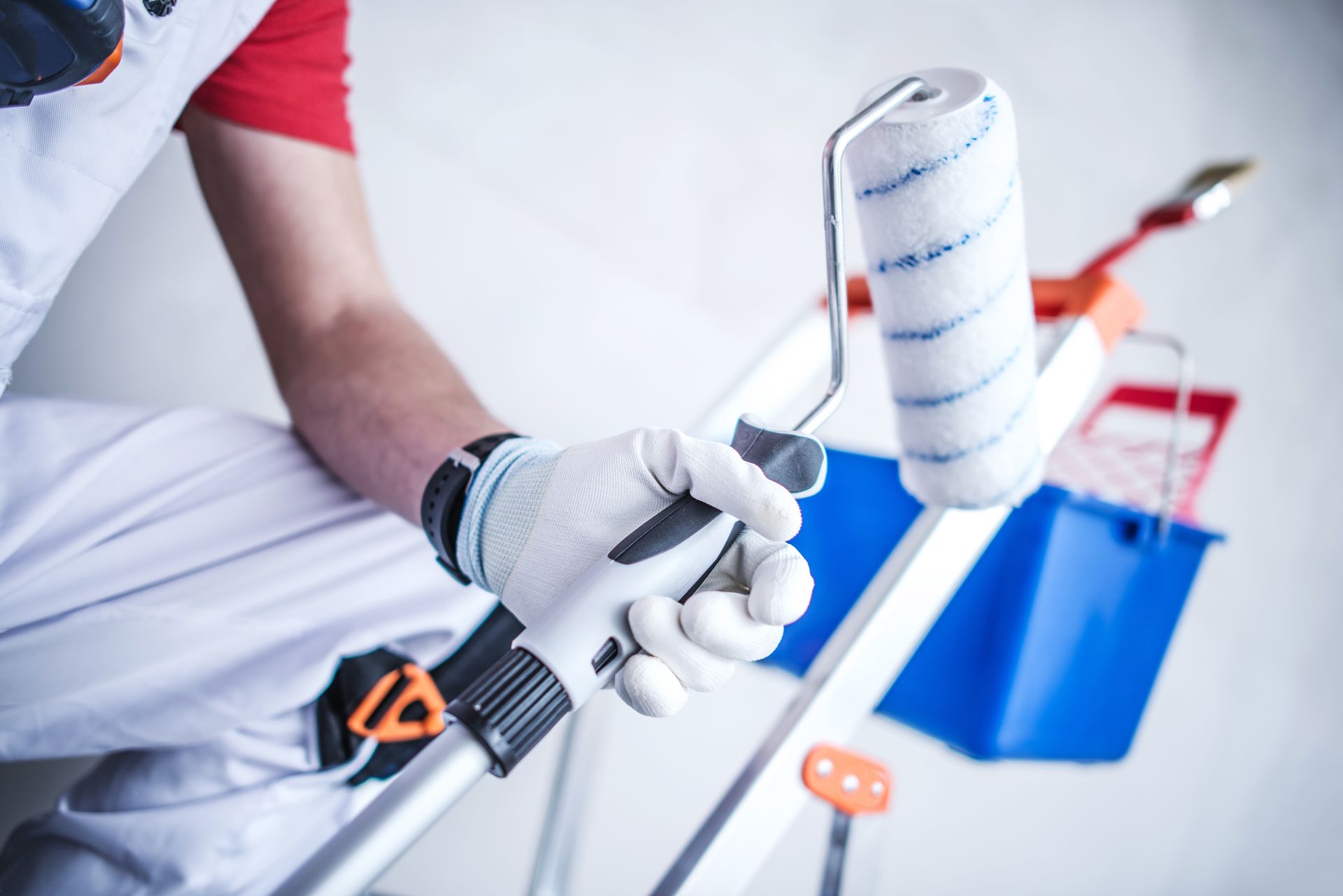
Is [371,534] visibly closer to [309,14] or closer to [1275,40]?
[309,14]

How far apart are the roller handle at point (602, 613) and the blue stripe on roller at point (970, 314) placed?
9 centimetres

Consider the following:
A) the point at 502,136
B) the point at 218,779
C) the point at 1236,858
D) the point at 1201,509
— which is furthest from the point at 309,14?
the point at 1236,858

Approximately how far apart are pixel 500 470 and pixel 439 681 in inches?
8.8

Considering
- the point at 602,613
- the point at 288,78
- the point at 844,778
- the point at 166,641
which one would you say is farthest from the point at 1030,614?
the point at 288,78

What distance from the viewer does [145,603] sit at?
0.50 m

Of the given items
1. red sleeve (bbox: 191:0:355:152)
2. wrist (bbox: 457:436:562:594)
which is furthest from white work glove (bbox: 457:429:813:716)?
red sleeve (bbox: 191:0:355:152)

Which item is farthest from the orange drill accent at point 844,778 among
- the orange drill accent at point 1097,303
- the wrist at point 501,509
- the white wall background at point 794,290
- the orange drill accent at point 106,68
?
the orange drill accent at point 106,68

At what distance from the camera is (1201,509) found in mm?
1512

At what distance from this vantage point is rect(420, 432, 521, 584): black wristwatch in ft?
1.51

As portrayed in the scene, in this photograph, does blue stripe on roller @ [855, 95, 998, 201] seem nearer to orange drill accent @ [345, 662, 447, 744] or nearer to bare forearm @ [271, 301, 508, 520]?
bare forearm @ [271, 301, 508, 520]

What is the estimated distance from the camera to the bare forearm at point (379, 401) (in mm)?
551

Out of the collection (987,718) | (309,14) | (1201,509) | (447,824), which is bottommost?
(1201,509)

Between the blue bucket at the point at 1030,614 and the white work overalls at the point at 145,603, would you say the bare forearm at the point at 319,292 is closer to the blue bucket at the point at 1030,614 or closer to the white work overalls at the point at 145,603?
the white work overalls at the point at 145,603

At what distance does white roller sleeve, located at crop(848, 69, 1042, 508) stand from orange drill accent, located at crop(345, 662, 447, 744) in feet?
1.21
